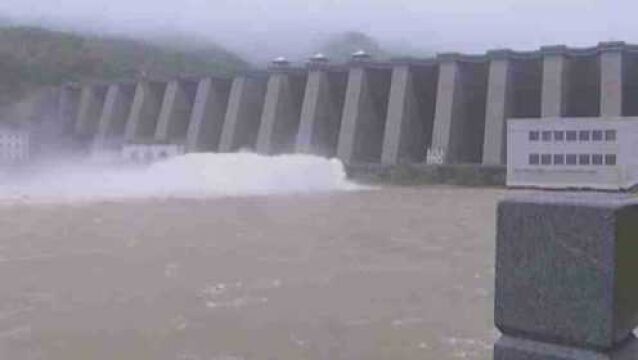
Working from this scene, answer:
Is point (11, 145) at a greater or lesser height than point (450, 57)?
lesser

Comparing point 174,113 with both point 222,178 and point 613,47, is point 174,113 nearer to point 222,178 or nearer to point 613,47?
point 222,178

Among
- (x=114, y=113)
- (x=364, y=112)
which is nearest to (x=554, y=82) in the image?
(x=364, y=112)

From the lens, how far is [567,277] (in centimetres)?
184

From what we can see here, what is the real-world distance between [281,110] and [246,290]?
121ft

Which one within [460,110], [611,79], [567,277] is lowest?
[567,277]

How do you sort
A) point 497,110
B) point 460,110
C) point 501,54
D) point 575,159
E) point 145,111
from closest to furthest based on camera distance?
point 575,159
point 497,110
point 501,54
point 460,110
point 145,111

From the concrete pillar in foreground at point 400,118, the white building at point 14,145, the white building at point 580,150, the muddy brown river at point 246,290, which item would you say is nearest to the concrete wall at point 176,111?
the white building at point 14,145

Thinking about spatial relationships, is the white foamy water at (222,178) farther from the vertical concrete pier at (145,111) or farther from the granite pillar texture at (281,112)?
the vertical concrete pier at (145,111)

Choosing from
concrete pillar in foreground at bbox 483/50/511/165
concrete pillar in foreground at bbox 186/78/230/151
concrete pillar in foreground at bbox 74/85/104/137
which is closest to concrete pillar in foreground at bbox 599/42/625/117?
concrete pillar in foreground at bbox 483/50/511/165

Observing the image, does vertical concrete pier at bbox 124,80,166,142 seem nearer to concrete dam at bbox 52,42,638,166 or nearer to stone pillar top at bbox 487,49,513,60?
concrete dam at bbox 52,42,638,166

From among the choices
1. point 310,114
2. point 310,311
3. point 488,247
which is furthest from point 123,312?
point 310,114

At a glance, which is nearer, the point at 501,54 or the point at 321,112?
the point at 501,54

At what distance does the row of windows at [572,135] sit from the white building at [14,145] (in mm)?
38544

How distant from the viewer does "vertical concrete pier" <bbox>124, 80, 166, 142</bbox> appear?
49656 millimetres
